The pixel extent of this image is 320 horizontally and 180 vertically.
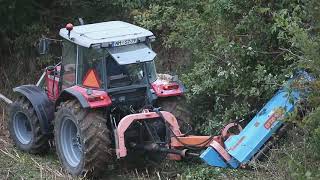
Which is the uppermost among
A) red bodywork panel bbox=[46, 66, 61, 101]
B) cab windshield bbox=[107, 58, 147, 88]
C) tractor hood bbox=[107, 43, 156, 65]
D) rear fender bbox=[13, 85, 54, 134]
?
tractor hood bbox=[107, 43, 156, 65]

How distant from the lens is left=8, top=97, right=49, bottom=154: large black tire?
9234mm

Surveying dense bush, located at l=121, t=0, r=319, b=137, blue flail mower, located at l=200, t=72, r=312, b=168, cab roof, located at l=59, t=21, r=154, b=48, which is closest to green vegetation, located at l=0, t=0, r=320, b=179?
dense bush, located at l=121, t=0, r=319, b=137

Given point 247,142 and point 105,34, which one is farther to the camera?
point 105,34

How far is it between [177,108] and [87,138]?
1458 millimetres

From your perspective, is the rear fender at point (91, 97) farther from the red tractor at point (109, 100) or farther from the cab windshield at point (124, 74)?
the cab windshield at point (124, 74)

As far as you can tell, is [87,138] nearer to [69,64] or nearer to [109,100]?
[109,100]

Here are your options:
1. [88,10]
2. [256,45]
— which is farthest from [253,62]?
[88,10]

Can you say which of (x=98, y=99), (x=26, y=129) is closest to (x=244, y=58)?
(x=98, y=99)

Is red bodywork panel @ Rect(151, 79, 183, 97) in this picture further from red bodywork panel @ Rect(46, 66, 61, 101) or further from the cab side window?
red bodywork panel @ Rect(46, 66, 61, 101)

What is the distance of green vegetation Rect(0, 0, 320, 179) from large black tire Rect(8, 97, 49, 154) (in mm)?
2344

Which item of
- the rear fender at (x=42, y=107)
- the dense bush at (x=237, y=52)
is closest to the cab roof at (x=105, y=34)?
the dense bush at (x=237, y=52)

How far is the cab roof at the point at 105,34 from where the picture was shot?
8.02 metres

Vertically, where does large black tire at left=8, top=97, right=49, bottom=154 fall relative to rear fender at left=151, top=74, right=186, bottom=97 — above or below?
below

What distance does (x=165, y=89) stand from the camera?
8.50m
